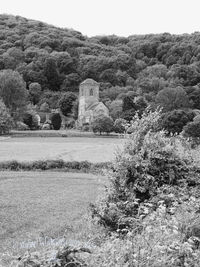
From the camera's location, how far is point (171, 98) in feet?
318

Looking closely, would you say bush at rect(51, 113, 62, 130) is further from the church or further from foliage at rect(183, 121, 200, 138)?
foliage at rect(183, 121, 200, 138)

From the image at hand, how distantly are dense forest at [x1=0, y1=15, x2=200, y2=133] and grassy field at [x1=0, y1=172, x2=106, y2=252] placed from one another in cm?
6984

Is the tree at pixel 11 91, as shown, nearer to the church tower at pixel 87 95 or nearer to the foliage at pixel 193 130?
the church tower at pixel 87 95

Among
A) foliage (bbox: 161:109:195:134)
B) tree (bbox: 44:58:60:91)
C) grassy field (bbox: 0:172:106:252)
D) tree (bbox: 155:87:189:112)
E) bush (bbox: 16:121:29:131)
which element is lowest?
grassy field (bbox: 0:172:106:252)

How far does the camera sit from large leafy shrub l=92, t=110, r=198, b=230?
465 inches

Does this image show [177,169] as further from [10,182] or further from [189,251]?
[10,182]

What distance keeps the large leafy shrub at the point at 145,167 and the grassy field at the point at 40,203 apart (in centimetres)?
73

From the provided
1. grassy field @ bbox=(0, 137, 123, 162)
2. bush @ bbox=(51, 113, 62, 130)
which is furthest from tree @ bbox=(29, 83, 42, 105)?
grassy field @ bbox=(0, 137, 123, 162)

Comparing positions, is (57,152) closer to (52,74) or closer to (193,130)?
(193,130)

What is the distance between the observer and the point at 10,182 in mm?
23484

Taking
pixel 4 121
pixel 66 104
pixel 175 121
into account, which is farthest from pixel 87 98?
pixel 175 121

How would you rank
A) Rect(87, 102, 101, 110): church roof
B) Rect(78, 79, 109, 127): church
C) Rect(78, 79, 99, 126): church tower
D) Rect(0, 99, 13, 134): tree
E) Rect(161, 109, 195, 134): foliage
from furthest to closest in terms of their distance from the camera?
1. Rect(78, 79, 99, 126): church tower
2. Rect(78, 79, 109, 127): church
3. Rect(87, 102, 101, 110): church roof
4. Rect(0, 99, 13, 134): tree
5. Rect(161, 109, 195, 134): foliage

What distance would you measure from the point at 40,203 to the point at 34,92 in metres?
112

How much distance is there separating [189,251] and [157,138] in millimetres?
6487
